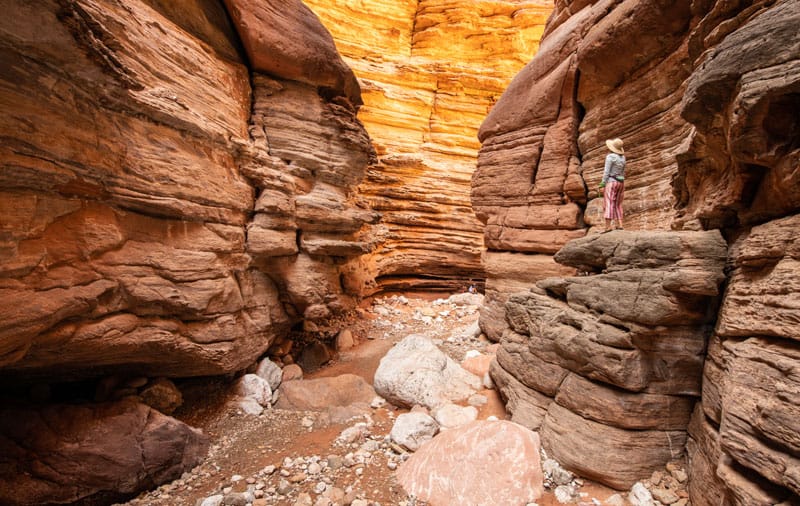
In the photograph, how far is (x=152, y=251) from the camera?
13.2 feet

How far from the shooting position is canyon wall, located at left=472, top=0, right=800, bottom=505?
2178 mm

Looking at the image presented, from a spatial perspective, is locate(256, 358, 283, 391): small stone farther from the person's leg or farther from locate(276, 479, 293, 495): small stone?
the person's leg

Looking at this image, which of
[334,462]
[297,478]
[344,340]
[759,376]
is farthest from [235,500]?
[759,376]

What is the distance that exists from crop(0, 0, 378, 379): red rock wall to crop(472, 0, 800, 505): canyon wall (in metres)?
4.83

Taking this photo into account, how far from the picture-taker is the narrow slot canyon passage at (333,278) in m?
2.61

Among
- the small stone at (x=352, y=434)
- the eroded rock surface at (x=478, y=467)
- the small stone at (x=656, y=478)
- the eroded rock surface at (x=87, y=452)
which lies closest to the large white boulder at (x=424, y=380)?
the small stone at (x=352, y=434)

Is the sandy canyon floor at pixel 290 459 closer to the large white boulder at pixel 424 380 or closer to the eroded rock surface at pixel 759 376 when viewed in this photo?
the large white boulder at pixel 424 380

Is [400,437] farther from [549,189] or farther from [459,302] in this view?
[459,302]

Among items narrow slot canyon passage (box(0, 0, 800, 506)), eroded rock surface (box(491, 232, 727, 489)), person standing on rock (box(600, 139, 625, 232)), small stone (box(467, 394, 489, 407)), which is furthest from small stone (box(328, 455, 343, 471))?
person standing on rock (box(600, 139, 625, 232))

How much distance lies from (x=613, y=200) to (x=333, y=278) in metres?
6.11

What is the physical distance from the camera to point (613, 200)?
4719 millimetres

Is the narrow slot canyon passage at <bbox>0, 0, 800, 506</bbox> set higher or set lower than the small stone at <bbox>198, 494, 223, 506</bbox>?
higher

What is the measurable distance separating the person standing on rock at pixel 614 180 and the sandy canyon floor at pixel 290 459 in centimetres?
362

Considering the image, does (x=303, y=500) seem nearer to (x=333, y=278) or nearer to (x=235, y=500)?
(x=235, y=500)
